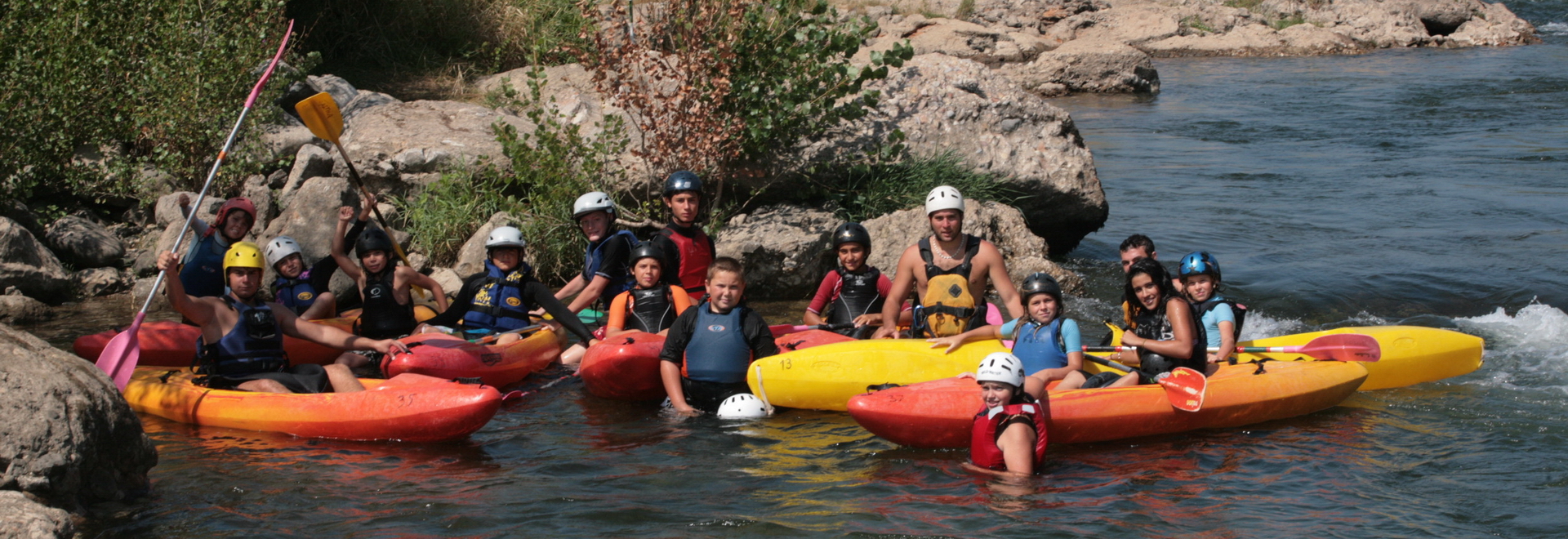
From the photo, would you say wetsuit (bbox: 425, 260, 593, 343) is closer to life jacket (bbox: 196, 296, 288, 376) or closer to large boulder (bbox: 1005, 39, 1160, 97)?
life jacket (bbox: 196, 296, 288, 376)

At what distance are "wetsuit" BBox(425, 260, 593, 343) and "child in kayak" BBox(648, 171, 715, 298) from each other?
0.76 meters

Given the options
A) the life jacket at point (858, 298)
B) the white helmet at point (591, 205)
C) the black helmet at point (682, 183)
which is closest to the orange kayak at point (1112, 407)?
the life jacket at point (858, 298)

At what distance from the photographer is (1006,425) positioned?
5391 mm

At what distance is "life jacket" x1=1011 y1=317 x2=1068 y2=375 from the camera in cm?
618

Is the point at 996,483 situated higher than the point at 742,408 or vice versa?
the point at 742,408

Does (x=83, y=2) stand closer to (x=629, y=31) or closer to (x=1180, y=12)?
(x=629, y=31)

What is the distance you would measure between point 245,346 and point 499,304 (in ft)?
5.45

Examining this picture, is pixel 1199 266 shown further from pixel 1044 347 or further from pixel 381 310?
pixel 381 310

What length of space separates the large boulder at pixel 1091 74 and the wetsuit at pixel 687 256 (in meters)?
15.5

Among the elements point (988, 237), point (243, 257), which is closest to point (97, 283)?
point (243, 257)

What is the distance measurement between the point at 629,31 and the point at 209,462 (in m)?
4.92

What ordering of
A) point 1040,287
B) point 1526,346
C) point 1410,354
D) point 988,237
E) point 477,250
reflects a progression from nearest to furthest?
point 1040,287 → point 1410,354 → point 1526,346 → point 477,250 → point 988,237

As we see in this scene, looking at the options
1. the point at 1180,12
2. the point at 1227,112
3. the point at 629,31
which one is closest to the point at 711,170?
the point at 629,31

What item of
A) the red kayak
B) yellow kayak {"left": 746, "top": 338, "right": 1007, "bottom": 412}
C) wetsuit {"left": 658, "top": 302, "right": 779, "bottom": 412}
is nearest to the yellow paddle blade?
the red kayak
